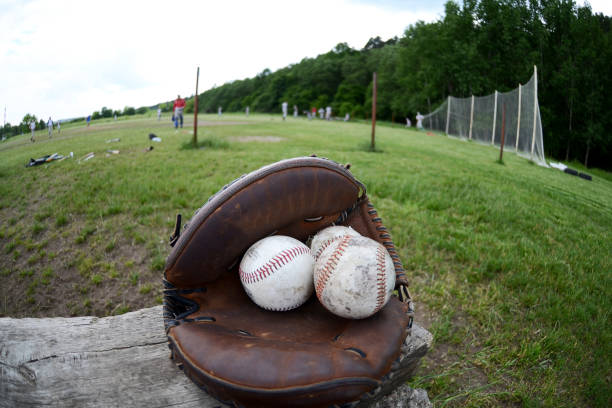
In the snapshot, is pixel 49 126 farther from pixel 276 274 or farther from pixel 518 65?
pixel 518 65

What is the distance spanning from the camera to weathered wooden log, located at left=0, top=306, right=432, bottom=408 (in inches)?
50.2

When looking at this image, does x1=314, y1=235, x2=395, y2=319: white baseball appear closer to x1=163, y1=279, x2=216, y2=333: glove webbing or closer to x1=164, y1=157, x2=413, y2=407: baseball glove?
x1=164, y1=157, x2=413, y2=407: baseball glove

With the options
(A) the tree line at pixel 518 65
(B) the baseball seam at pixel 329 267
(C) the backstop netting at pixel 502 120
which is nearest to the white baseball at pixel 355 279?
(B) the baseball seam at pixel 329 267

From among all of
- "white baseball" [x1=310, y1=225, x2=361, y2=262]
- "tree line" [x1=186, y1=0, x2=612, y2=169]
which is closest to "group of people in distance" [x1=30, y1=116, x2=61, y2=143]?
"white baseball" [x1=310, y1=225, x2=361, y2=262]

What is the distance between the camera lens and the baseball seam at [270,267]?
5.11ft

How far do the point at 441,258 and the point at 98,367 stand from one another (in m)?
2.73

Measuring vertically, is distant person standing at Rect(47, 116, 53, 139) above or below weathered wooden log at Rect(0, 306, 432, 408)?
above

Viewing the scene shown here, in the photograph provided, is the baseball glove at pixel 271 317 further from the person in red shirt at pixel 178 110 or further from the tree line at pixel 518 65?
the tree line at pixel 518 65

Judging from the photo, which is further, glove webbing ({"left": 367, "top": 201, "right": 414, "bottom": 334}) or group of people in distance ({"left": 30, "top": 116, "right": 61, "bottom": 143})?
group of people in distance ({"left": 30, "top": 116, "right": 61, "bottom": 143})

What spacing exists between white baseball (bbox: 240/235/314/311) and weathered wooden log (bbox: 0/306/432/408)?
18.9 inches

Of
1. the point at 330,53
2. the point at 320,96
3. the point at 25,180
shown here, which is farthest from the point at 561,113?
the point at 330,53

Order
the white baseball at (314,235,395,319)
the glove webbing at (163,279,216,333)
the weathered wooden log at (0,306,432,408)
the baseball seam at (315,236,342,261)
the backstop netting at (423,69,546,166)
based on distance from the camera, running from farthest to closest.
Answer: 1. the backstop netting at (423,69,546,166)
2. the baseball seam at (315,236,342,261)
3. the glove webbing at (163,279,216,333)
4. the white baseball at (314,235,395,319)
5. the weathered wooden log at (0,306,432,408)

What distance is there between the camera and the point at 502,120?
39.8ft

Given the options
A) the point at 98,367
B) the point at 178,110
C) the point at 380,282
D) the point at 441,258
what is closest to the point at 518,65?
the point at 178,110
